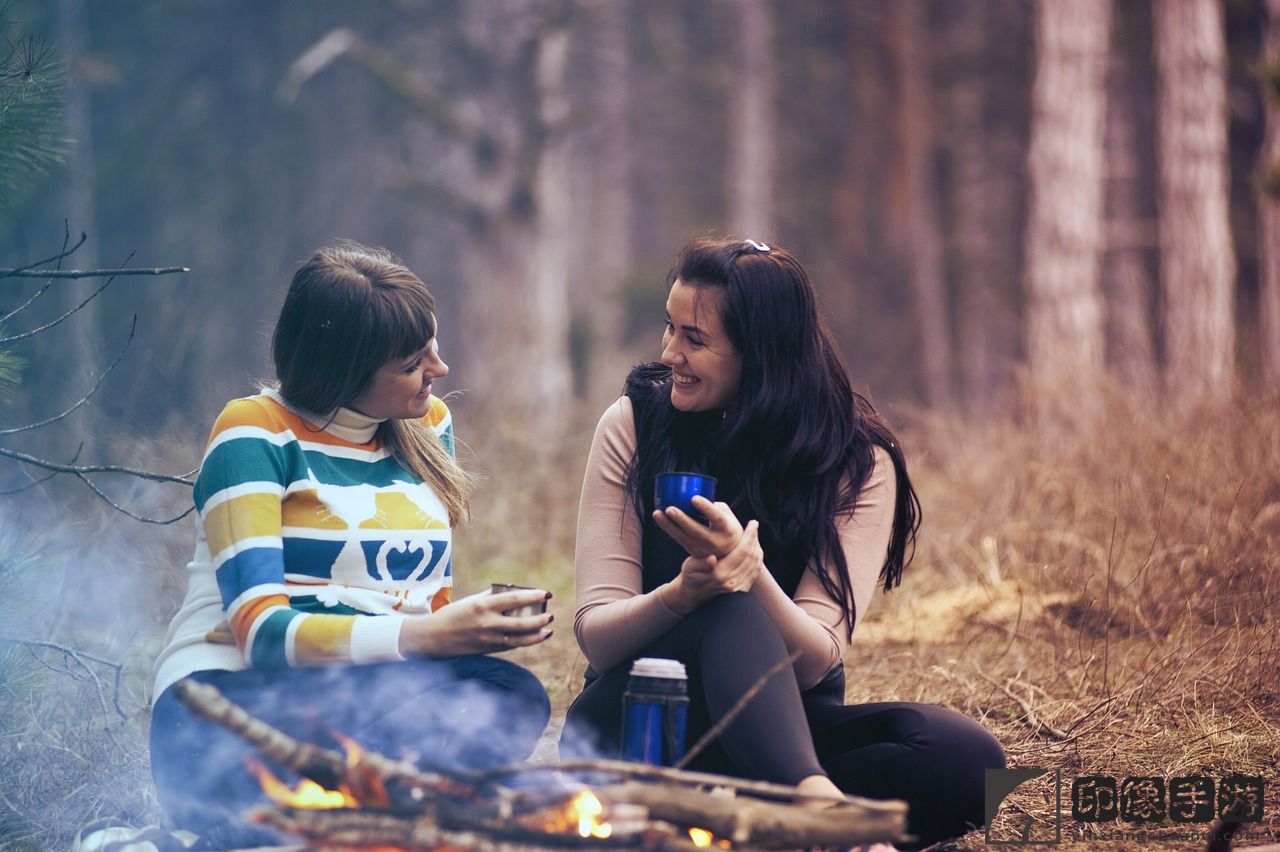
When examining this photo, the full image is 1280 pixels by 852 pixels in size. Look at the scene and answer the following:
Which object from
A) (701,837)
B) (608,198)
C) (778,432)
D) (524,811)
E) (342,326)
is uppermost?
(608,198)

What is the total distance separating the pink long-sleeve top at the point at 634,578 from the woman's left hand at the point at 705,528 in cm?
21

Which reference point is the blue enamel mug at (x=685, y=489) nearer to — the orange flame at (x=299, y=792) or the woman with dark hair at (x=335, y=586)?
the woman with dark hair at (x=335, y=586)

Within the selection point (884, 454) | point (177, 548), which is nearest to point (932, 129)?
point (177, 548)

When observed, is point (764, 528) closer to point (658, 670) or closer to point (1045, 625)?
point (658, 670)

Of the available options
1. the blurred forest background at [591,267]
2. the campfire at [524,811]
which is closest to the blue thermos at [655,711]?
the campfire at [524,811]

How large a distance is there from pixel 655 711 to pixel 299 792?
66 centimetres

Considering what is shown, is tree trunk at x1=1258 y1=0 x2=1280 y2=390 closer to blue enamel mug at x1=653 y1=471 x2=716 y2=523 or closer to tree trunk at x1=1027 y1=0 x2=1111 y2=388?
tree trunk at x1=1027 y1=0 x2=1111 y2=388

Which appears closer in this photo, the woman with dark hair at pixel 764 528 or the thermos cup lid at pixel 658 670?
the thermos cup lid at pixel 658 670

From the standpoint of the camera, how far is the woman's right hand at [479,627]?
7.70 feet

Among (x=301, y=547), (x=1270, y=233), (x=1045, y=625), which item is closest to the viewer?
(x=301, y=547)

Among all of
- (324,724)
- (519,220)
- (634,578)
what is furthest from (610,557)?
→ (519,220)

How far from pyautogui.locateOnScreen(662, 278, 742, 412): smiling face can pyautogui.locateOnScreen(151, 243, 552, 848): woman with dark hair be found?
21.5 inches

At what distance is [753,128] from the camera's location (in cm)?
1761

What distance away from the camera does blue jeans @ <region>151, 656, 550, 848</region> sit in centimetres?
242
